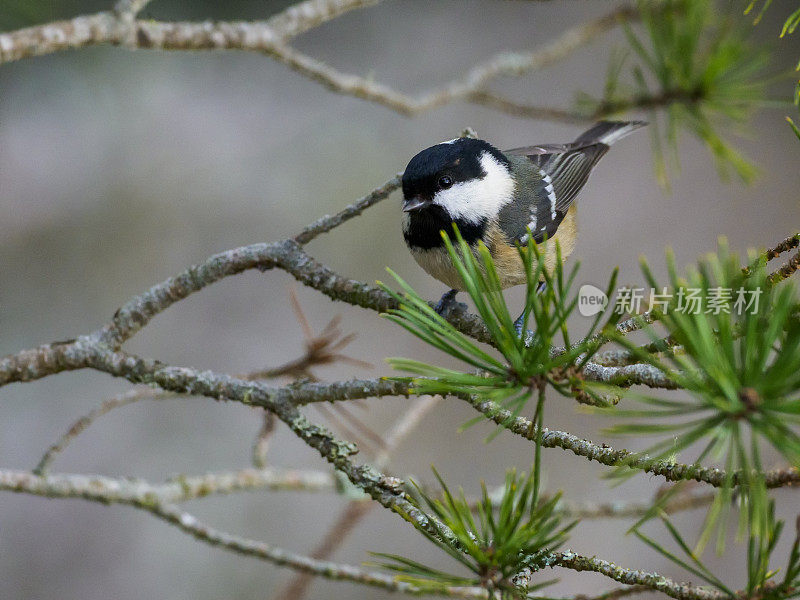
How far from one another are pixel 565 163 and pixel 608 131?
224 millimetres

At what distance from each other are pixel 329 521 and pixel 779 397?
5.75ft

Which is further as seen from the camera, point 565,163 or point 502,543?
point 565,163

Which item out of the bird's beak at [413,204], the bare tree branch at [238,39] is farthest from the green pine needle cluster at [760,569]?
the bare tree branch at [238,39]

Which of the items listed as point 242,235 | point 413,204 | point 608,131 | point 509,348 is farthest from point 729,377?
point 242,235

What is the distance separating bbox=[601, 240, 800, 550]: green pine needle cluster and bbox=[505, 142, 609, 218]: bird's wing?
105 cm

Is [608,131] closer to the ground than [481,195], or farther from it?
farther from it

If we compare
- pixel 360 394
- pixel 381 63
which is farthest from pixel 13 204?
pixel 360 394

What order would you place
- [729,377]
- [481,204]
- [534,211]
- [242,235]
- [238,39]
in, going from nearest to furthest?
[729,377] < [238,39] < [481,204] < [534,211] < [242,235]

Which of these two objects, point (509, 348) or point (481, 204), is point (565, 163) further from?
point (509, 348)

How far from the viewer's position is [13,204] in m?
1.98

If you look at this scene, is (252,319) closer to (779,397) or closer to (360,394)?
(360,394)

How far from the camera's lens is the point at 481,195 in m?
1.35

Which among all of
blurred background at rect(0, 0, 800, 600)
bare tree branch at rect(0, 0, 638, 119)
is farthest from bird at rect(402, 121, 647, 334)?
blurred background at rect(0, 0, 800, 600)

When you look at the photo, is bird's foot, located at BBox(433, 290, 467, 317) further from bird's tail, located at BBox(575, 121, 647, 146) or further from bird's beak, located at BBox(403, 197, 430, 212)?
bird's tail, located at BBox(575, 121, 647, 146)
